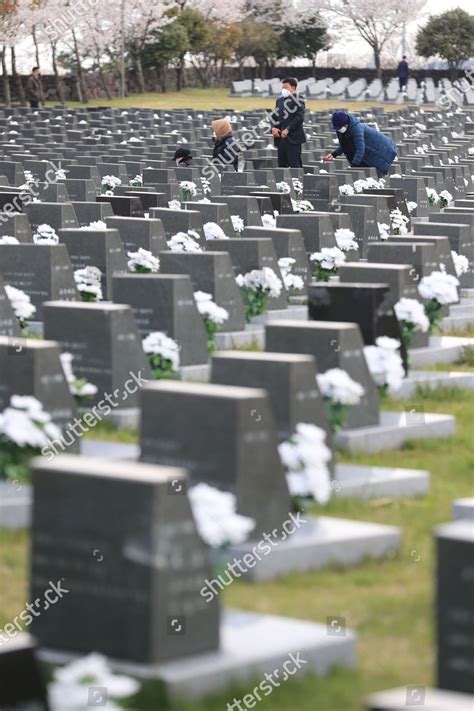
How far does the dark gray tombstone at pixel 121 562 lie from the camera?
6781 mm

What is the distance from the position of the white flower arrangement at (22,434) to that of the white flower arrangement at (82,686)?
2.89 meters

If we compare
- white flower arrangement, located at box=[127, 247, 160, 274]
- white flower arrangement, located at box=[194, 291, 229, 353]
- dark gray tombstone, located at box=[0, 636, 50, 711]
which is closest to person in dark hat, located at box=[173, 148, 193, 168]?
white flower arrangement, located at box=[127, 247, 160, 274]

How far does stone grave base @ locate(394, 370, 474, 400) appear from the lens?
1327cm

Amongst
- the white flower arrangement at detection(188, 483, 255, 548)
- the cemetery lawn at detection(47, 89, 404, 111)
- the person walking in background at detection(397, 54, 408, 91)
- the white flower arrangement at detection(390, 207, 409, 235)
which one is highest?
the white flower arrangement at detection(188, 483, 255, 548)

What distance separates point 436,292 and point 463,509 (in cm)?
543

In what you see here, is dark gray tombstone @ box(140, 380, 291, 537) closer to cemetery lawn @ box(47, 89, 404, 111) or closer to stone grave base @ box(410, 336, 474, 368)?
stone grave base @ box(410, 336, 474, 368)

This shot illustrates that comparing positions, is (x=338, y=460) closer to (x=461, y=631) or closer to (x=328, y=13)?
(x=461, y=631)

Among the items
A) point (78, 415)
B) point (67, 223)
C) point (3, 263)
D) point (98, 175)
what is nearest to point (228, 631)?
point (78, 415)

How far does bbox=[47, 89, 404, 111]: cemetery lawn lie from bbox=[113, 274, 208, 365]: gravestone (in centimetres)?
6443

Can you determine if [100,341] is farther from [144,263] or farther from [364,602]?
[144,263]

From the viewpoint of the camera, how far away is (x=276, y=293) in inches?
643

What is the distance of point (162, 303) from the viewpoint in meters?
13.1

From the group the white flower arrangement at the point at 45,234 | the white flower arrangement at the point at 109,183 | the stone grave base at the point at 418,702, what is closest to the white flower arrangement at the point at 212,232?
the white flower arrangement at the point at 45,234

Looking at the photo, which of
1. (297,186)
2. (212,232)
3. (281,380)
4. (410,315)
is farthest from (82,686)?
(297,186)
